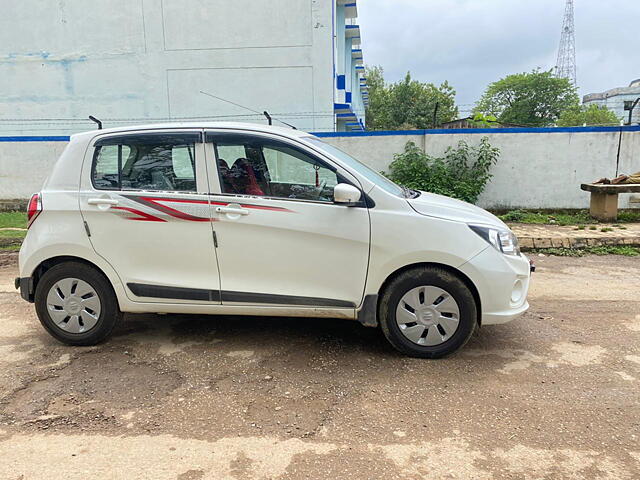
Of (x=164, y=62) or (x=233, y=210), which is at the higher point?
(x=164, y=62)

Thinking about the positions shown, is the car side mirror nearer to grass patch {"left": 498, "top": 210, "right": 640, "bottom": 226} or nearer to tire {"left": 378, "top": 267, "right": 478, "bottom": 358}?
tire {"left": 378, "top": 267, "right": 478, "bottom": 358}

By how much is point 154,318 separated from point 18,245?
17.3 feet

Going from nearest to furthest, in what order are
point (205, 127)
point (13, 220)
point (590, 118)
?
point (205, 127)
point (13, 220)
point (590, 118)

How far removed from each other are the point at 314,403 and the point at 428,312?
3.73 ft

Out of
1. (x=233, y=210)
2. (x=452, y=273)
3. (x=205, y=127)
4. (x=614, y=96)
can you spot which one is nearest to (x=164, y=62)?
(x=205, y=127)

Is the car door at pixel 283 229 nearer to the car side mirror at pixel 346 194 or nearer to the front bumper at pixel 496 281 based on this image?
the car side mirror at pixel 346 194

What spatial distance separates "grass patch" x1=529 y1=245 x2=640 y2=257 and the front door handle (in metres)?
5.86

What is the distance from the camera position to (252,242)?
→ 3.80 metres

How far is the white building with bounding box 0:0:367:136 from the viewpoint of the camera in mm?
15227

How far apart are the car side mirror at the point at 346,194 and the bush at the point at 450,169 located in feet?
21.9

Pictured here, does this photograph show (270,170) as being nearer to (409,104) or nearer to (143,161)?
(143,161)

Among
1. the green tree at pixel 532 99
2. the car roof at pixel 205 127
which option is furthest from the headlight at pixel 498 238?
the green tree at pixel 532 99

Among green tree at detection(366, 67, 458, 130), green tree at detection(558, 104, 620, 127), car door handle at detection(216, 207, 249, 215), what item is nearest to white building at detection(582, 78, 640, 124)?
green tree at detection(558, 104, 620, 127)

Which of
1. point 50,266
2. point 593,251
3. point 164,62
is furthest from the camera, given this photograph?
point 164,62
